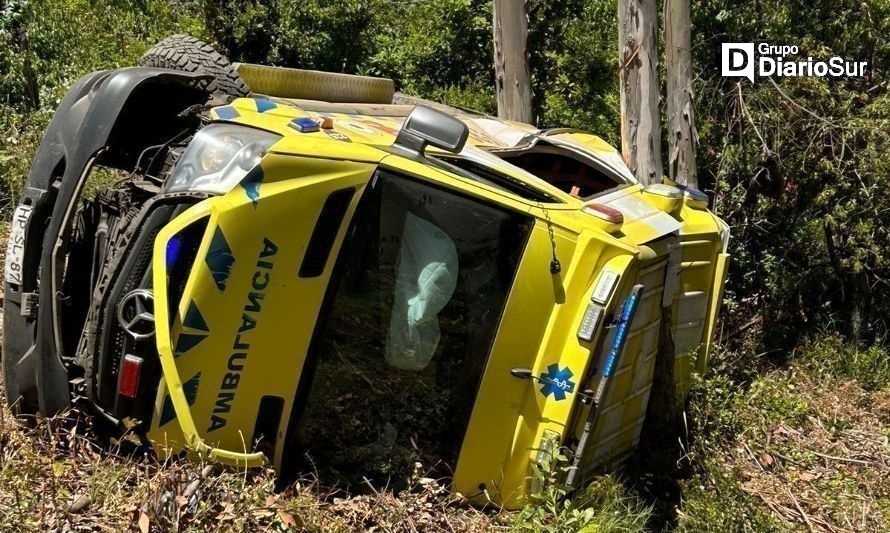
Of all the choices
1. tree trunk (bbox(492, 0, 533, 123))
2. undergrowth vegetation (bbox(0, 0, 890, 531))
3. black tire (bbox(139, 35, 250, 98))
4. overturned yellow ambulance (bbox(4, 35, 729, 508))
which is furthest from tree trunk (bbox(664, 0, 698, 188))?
black tire (bbox(139, 35, 250, 98))

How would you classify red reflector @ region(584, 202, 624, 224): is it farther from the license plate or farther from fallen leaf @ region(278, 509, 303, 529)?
the license plate

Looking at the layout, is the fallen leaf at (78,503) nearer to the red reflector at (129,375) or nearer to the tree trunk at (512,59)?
the red reflector at (129,375)

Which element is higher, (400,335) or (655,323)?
(400,335)

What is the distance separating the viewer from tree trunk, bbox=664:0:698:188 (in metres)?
6.64

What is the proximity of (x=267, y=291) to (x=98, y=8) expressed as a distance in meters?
7.06

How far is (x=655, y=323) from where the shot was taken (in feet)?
14.5

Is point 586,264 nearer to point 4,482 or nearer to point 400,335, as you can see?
point 400,335

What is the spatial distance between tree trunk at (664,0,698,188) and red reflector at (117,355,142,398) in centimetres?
473

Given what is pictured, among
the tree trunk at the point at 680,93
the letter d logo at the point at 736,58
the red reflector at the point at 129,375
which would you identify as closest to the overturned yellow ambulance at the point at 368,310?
the red reflector at the point at 129,375

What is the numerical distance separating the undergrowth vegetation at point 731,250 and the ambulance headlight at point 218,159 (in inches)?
43.3

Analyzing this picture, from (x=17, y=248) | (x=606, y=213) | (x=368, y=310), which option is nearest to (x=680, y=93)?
(x=606, y=213)

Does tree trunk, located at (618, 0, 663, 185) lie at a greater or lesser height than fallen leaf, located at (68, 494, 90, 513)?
greater

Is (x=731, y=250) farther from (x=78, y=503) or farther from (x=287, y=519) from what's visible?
(x=78, y=503)

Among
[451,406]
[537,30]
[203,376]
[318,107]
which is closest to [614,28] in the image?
[537,30]
